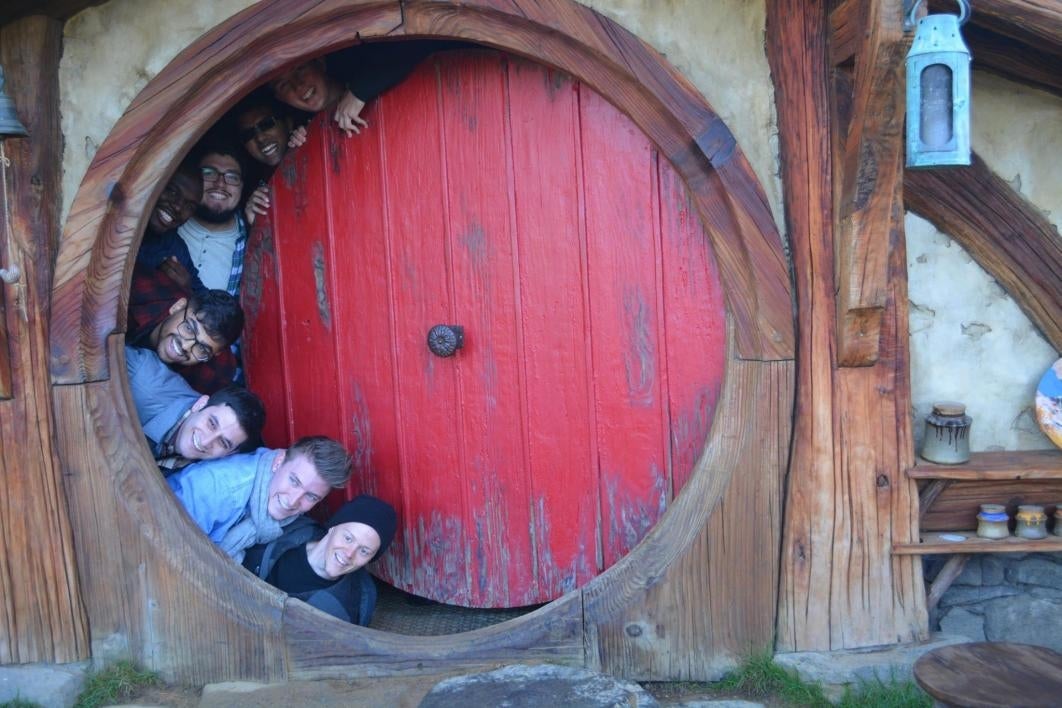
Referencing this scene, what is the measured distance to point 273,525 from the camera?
10.0ft

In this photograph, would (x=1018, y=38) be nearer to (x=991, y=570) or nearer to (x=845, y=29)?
(x=845, y=29)

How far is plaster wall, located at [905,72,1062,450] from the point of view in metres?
2.65

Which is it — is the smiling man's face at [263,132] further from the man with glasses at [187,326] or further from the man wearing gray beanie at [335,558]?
the man wearing gray beanie at [335,558]

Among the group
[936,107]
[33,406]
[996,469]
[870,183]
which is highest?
[936,107]

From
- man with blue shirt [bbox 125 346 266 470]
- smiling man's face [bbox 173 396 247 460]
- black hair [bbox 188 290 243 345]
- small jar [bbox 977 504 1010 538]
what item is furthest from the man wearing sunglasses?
small jar [bbox 977 504 1010 538]

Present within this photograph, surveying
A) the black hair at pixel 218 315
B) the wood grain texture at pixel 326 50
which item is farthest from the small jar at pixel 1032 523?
the black hair at pixel 218 315

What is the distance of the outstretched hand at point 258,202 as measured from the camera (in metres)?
3.30

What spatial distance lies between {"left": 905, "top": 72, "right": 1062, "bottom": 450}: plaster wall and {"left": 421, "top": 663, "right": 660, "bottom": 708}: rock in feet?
3.66

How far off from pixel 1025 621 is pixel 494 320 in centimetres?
175

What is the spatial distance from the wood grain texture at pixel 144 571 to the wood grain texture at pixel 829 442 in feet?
4.94

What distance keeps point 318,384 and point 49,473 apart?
879mm

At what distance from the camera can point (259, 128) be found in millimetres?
3156

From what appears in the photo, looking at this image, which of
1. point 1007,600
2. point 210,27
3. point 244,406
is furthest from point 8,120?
point 1007,600

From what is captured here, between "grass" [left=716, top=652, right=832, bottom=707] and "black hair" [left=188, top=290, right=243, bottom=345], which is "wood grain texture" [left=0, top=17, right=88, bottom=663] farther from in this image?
"grass" [left=716, top=652, right=832, bottom=707]
